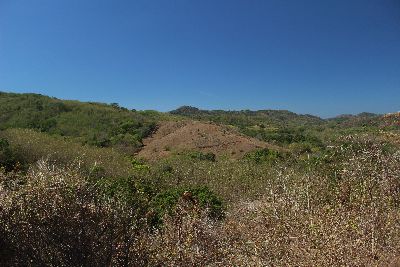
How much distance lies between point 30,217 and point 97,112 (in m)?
45.7

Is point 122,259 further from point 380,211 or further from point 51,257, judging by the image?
point 380,211

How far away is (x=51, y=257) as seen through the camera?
230 inches

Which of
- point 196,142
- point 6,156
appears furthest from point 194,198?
point 196,142

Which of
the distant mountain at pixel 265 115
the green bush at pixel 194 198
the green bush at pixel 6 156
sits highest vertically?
the distant mountain at pixel 265 115

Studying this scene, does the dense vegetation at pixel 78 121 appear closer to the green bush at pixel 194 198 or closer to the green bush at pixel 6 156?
the green bush at pixel 6 156

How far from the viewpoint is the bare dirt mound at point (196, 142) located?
1358 inches

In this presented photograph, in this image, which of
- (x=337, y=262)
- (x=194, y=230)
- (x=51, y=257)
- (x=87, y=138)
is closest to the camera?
(x=337, y=262)

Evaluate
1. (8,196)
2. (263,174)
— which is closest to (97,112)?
(263,174)

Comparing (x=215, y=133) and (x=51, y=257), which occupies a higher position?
(x=215, y=133)

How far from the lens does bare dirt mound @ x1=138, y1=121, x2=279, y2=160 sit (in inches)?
1358

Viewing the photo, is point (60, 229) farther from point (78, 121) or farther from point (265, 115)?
point (265, 115)

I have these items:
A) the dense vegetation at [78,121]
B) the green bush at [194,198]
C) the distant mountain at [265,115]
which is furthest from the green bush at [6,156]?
the distant mountain at [265,115]


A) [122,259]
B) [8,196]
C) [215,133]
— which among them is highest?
[215,133]

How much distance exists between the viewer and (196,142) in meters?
36.9
